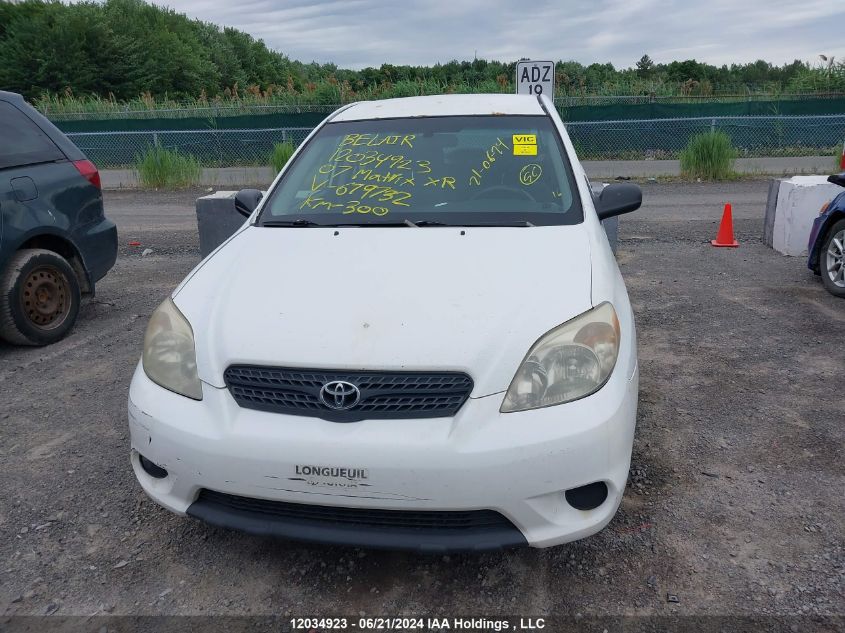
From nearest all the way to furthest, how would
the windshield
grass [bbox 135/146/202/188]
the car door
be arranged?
the windshield → the car door → grass [bbox 135/146/202/188]

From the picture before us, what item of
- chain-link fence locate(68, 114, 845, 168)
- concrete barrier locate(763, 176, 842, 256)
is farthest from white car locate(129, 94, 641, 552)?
chain-link fence locate(68, 114, 845, 168)

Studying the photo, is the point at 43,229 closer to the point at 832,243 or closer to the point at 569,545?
the point at 569,545

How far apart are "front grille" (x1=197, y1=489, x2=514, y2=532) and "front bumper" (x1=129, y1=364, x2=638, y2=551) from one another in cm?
4

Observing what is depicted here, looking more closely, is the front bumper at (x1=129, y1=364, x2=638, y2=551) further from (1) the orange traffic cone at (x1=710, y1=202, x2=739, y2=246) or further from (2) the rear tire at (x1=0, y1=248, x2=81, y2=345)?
(1) the orange traffic cone at (x1=710, y1=202, x2=739, y2=246)

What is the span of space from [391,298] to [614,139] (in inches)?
672

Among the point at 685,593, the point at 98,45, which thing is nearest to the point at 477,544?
the point at 685,593

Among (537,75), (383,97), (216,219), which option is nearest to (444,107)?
(216,219)

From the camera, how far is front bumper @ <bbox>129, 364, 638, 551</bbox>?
2.30 meters

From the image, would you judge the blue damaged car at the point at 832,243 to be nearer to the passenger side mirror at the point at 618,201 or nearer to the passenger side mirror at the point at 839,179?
the passenger side mirror at the point at 839,179

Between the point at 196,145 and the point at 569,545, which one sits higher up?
the point at 196,145

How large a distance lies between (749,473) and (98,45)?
161 feet

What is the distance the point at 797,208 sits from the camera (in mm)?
7973

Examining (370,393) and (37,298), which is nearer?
(370,393)

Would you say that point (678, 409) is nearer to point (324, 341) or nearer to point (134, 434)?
point (324, 341)
